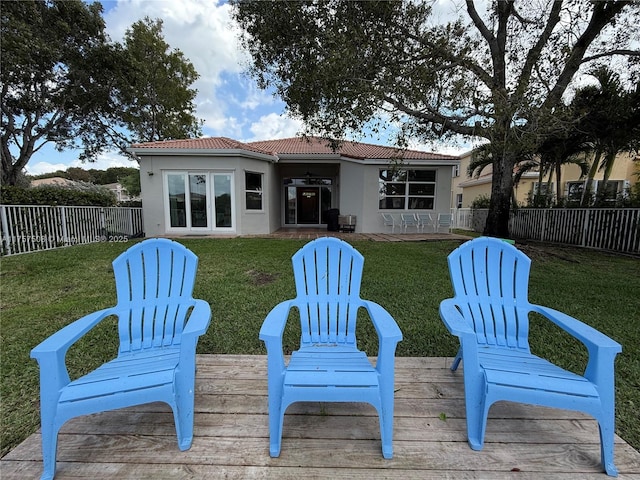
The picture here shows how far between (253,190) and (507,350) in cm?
977

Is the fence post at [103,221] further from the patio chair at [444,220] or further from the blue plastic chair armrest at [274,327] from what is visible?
the patio chair at [444,220]

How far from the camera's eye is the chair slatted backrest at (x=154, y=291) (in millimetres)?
2031

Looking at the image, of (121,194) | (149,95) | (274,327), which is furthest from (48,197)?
(121,194)

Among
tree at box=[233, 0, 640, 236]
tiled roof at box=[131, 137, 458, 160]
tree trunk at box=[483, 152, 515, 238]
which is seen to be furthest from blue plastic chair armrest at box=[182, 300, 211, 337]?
tree trunk at box=[483, 152, 515, 238]

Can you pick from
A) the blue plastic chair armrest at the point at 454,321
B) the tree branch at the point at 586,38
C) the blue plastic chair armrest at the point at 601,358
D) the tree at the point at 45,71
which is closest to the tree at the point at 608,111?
the tree branch at the point at 586,38

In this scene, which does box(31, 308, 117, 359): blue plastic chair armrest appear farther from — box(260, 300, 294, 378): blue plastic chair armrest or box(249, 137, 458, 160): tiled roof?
box(249, 137, 458, 160): tiled roof

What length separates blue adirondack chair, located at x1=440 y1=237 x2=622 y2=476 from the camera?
4.82 feet

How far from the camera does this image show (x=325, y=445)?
1588 millimetres

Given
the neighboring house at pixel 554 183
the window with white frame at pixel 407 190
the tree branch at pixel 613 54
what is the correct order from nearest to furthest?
the tree branch at pixel 613 54, the window with white frame at pixel 407 190, the neighboring house at pixel 554 183

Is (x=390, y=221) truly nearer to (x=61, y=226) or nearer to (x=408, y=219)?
(x=408, y=219)

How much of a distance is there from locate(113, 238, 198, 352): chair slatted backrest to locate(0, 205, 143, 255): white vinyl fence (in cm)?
716

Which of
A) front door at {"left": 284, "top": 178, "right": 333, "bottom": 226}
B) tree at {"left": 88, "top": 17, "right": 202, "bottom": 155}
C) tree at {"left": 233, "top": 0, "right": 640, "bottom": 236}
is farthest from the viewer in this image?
tree at {"left": 88, "top": 17, "right": 202, "bottom": 155}

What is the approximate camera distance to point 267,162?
1103 cm

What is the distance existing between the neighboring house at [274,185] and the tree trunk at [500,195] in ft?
8.50
